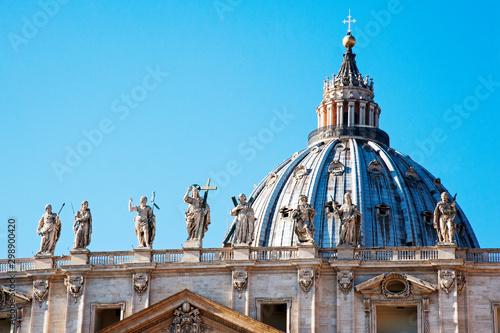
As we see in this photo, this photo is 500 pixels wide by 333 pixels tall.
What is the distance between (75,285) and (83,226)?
348 centimetres

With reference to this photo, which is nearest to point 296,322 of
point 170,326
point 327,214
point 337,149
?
point 170,326

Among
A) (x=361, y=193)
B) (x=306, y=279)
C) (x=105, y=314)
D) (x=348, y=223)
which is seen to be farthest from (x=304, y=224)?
(x=361, y=193)

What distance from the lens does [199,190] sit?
77500mm

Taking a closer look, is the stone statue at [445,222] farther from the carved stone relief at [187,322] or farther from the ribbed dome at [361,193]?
the ribbed dome at [361,193]

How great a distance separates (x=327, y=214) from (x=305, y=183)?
6096mm

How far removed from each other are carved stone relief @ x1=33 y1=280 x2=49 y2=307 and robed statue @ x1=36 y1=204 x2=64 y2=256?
5.97 ft

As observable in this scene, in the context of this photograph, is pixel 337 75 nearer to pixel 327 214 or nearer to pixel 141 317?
pixel 327 214

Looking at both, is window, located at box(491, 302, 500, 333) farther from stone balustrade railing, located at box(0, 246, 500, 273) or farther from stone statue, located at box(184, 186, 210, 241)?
stone statue, located at box(184, 186, 210, 241)

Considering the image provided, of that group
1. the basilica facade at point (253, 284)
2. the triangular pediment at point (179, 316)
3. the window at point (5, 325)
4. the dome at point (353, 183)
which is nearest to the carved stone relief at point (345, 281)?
the basilica facade at point (253, 284)

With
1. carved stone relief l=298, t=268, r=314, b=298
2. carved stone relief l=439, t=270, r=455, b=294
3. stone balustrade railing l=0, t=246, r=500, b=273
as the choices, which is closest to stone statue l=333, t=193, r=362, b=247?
stone balustrade railing l=0, t=246, r=500, b=273

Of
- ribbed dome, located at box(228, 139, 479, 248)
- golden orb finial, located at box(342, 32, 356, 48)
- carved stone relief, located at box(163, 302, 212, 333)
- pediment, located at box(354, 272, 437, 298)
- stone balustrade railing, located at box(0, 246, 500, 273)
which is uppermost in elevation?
golden orb finial, located at box(342, 32, 356, 48)

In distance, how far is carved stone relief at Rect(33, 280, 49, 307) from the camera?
76062mm

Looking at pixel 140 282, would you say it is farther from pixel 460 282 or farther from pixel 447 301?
pixel 460 282

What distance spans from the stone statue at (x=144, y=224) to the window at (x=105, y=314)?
357 cm
